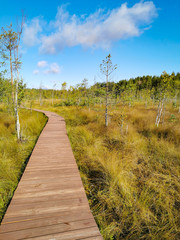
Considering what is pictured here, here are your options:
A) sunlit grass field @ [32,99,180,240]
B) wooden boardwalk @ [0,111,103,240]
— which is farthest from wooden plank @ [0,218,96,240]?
sunlit grass field @ [32,99,180,240]

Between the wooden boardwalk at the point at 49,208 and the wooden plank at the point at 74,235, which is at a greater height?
the wooden boardwalk at the point at 49,208

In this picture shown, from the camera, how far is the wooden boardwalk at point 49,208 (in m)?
1.69

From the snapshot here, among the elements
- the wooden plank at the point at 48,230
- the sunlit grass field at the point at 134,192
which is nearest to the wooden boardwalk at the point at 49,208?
the wooden plank at the point at 48,230

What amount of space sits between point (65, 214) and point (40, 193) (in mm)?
778

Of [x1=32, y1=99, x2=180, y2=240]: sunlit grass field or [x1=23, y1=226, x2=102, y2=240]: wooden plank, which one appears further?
[x1=32, y1=99, x2=180, y2=240]: sunlit grass field

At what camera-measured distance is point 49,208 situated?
2094mm

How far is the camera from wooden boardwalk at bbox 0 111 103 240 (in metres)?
1.69

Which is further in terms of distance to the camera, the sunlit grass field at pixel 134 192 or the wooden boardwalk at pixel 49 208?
the sunlit grass field at pixel 134 192

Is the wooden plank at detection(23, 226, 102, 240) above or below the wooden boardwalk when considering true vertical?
below

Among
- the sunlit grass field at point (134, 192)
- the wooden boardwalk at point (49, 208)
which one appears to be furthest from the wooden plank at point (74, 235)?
the sunlit grass field at point (134, 192)

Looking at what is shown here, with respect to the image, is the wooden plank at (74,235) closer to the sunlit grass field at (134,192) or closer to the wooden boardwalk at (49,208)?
the wooden boardwalk at (49,208)

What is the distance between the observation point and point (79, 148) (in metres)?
5.20

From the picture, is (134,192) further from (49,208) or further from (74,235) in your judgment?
(49,208)

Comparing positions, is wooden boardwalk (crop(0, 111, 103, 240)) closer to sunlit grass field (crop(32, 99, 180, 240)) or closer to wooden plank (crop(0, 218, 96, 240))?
wooden plank (crop(0, 218, 96, 240))
